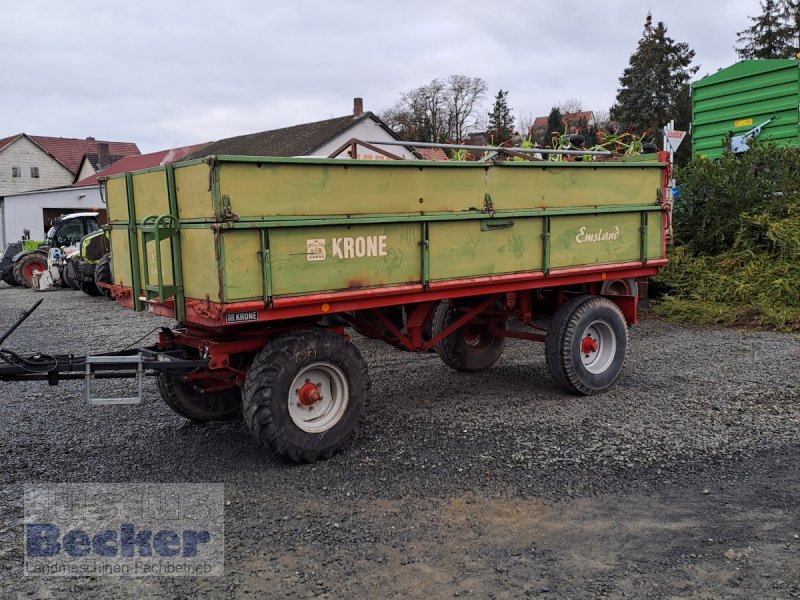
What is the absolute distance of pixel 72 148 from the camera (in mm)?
55906

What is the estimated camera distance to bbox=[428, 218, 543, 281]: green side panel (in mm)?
5777

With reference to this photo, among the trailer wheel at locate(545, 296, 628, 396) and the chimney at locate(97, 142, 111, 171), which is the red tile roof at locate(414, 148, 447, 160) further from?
the chimney at locate(97, 142, 111, 171)

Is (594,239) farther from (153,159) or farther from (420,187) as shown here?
(153,159)

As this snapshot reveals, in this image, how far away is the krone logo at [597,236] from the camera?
6750 mm

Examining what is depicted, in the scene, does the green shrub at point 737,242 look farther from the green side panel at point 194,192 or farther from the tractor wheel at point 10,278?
the tractor wheel at point 10,278

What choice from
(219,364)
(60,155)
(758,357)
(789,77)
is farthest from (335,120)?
(60,155)

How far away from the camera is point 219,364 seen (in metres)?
5.15

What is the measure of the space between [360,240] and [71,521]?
256cm

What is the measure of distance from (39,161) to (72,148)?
13.3ft

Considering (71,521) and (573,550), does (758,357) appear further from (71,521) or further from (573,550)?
(71,521)

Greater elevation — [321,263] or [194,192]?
[194,192]

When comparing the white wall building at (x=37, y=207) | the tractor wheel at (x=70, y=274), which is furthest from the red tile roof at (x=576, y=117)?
the white wall building at (x=37, y=207)

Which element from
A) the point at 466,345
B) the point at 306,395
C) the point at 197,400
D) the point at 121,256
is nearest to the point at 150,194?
the point at 121,256

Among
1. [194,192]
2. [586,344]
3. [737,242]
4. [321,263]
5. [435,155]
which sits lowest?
[586,344]
